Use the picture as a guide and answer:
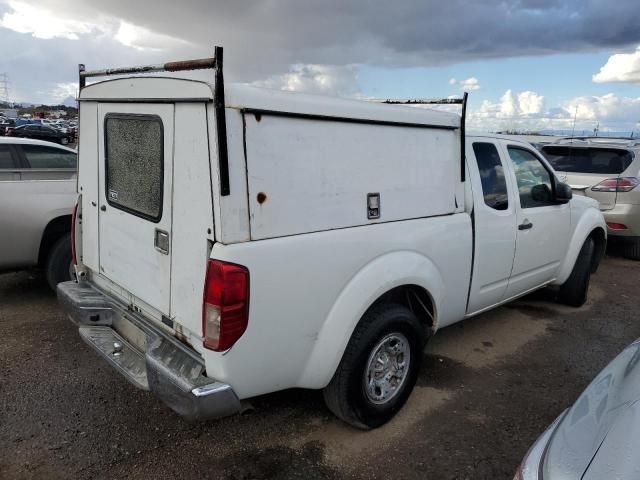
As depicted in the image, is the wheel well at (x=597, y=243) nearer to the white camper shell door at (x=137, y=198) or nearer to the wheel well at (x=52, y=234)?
the white camper shell door at (x=137, y=198)

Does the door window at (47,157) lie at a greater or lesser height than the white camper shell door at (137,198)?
greater

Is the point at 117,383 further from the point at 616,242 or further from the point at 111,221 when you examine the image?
the point at 616,242

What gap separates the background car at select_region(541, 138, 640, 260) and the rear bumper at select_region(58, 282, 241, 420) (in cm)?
651

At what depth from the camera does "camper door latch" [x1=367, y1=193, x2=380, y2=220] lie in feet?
9.23

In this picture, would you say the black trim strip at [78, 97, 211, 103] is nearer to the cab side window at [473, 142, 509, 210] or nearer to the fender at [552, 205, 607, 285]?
the cab side window at [473, 142, 509, 210]

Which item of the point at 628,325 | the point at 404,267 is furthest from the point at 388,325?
the point at 628,325

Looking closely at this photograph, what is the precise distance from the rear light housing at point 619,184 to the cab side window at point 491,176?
14.3 feet

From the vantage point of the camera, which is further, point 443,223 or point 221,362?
point 443,223

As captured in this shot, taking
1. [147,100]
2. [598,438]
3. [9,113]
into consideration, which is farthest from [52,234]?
[9,113]

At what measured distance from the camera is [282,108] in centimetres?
236

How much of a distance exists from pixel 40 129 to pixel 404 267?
34884 mm

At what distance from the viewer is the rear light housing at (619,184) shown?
7242 millimetres

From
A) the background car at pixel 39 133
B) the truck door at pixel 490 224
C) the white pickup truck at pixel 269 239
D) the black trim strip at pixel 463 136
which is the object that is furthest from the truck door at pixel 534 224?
the background car at pixel 39 133

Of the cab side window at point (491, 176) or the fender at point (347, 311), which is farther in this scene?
the cab side window at point (491, 176)
